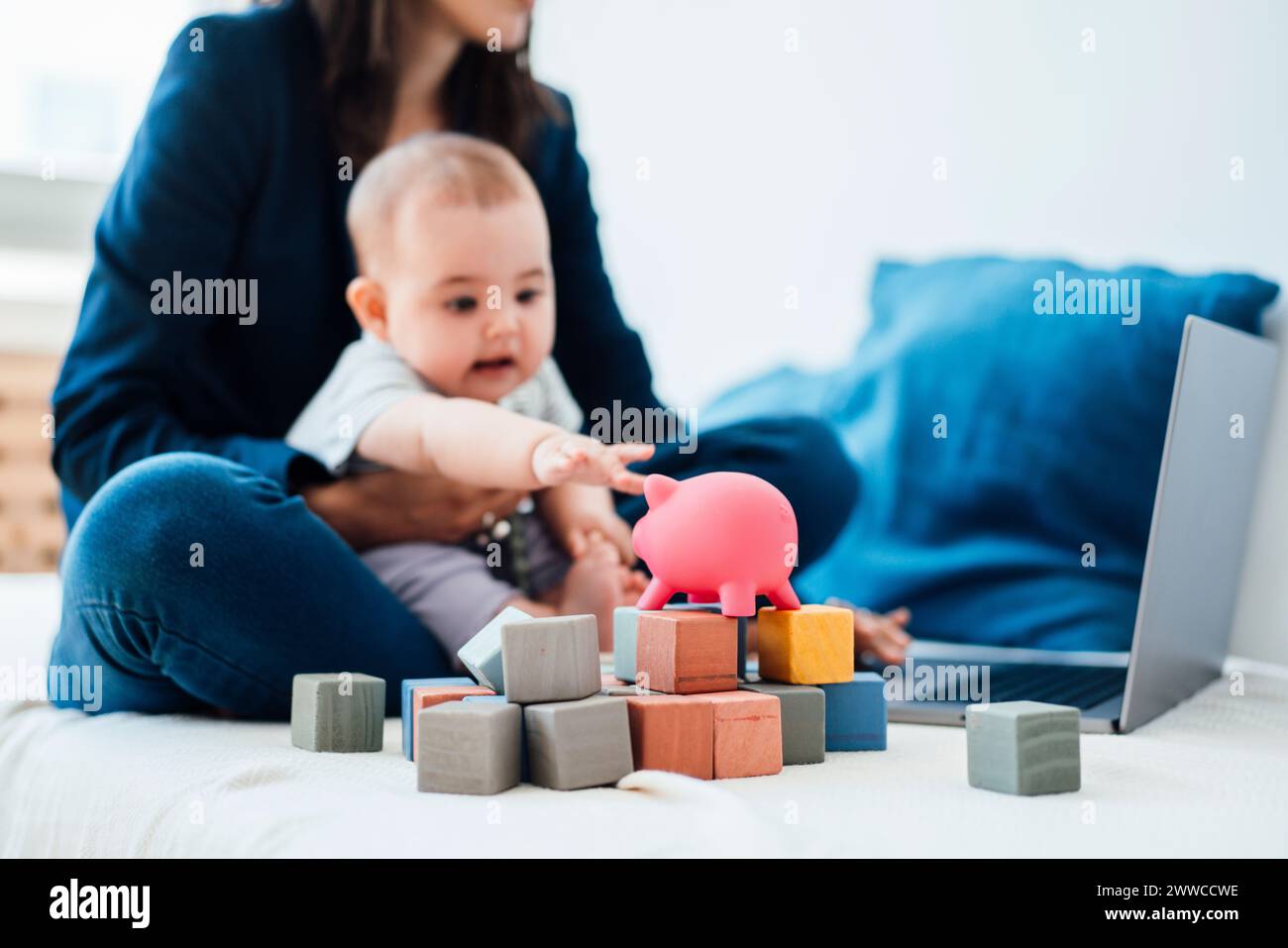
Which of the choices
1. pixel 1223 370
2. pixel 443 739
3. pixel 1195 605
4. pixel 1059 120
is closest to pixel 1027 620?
pixel 1195 605

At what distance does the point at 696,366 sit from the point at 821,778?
2.37ft

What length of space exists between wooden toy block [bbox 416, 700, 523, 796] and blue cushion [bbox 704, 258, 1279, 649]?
65 centimetres

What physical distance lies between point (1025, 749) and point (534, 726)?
10.4 inches

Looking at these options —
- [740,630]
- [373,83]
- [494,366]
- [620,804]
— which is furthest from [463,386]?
[620,804]

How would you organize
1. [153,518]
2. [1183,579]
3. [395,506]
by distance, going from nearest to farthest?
[153,518], [1183,579], [395,506]

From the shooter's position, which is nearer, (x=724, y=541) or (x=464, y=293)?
(x=724, y=541)

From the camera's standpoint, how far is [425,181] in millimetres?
1098

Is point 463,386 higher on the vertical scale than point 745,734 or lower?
higher

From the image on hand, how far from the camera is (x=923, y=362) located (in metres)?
1.27

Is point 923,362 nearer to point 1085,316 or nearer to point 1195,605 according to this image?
point 1085,316

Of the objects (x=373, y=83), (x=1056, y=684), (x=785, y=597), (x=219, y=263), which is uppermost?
(x=373, y=83)

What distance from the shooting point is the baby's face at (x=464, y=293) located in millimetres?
1061

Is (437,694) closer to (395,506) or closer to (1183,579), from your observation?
(395,506)

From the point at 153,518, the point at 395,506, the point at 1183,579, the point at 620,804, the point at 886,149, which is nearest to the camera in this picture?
the point at 620,804
